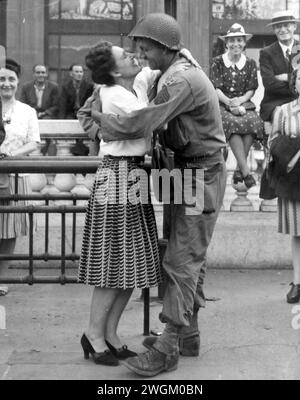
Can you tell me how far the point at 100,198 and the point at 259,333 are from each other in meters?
1.55

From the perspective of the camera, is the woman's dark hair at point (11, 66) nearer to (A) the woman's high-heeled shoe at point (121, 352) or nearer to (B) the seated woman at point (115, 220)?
(B) the seated woman at point (115, 220)

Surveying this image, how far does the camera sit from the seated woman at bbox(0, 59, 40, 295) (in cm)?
745

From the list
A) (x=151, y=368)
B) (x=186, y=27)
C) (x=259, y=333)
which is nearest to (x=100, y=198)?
(x=151, y=368)

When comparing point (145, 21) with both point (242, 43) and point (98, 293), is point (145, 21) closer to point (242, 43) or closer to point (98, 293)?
point (98, 293)

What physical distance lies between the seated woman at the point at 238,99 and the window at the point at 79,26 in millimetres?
7484

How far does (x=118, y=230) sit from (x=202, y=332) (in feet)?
4.02

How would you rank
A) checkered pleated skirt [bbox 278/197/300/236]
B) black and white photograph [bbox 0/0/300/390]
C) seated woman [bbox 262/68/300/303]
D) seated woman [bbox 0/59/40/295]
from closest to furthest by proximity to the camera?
black and white photograph [bbox 0/0/300/390] → seated woman [bbox 262/68/300/303] → checkered pleated skirt [bbox 278/197/300/236] → seated woman [bbox 0/59/40/295]

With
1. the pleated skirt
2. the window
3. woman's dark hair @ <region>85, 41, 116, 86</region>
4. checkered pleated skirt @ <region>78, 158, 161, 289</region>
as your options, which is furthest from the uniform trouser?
the window

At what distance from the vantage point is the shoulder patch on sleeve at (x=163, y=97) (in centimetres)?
495

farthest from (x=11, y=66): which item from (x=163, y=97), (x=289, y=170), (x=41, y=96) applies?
(x=41, y=96)

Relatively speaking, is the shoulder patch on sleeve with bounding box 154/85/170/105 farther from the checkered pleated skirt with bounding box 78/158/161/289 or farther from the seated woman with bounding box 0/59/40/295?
the seated woman with bounding box 0/59/40/295

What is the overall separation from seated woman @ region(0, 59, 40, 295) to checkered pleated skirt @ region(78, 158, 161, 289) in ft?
7.56

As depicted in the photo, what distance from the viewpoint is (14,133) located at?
7.50 m

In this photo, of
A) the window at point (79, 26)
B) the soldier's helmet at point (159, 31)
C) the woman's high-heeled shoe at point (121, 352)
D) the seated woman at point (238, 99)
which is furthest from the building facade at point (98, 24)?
the woman's high-heeled shoe at point (121, 352)
